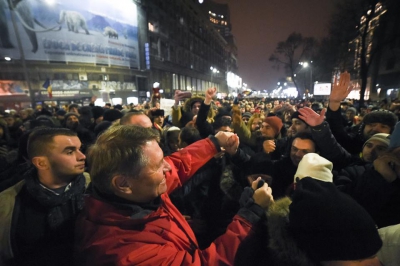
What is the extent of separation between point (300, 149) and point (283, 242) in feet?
5.74

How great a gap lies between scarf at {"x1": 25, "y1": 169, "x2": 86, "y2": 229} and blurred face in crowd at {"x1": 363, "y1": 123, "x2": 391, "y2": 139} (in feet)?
12.0

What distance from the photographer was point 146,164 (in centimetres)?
143

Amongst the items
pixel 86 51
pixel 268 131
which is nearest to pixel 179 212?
pixel 268 131

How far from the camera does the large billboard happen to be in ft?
71.1

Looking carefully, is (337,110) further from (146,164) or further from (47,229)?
(47,229)

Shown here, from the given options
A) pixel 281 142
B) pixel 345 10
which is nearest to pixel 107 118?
pixel 281 142

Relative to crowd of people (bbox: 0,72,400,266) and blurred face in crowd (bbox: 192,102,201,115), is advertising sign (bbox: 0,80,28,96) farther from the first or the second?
crowd of people (bbox: 0,72,400,266)

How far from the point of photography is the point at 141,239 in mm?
1218

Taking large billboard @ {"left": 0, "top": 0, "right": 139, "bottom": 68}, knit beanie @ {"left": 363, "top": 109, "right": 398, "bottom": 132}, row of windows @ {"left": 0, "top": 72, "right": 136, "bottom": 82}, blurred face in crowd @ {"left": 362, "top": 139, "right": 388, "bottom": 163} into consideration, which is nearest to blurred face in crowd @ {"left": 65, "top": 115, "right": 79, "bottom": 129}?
blurred face in crowd @ {"left": 362, "top": 139, "right": 388, "bottom": 163}

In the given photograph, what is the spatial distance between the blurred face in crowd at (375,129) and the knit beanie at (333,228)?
8.98 ft

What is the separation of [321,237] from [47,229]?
5.81 feet

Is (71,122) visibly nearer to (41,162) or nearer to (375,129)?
(41,162)

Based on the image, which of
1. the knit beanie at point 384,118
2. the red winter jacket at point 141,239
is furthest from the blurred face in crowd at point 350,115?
the red winter jacket at point 141,239

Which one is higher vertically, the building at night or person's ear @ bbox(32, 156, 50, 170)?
the building at night
